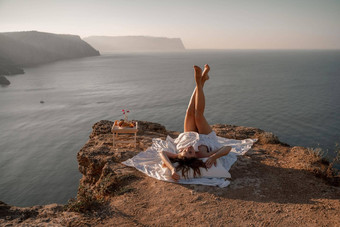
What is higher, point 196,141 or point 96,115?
point 196,141

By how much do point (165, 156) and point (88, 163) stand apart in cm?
366

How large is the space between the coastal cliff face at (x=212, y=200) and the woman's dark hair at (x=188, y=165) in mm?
398

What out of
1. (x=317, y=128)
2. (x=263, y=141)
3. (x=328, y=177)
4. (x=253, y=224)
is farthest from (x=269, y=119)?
(x=253, y=224)

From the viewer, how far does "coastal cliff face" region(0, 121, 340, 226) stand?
5355mm

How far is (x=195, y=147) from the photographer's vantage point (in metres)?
7.33

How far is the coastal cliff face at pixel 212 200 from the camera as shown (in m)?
5.36

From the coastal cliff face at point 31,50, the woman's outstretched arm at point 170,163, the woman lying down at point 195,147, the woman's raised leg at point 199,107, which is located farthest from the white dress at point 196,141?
the coastal cliff face at point 31,50

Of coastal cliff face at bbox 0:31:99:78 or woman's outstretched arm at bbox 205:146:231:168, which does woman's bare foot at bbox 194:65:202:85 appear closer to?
woman's outstretched arm at bbox 205:146:231:168

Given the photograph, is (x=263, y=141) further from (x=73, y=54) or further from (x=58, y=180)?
(x=73, y=54)

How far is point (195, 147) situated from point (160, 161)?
1.47 metres

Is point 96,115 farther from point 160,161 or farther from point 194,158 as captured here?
point 194,158

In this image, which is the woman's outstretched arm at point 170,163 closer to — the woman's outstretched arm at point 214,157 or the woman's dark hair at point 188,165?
the woman's dark hair at point 188,165

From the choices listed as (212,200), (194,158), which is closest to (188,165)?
(194,158)

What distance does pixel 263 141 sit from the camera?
10.5 metres
